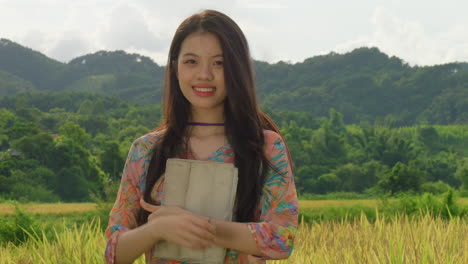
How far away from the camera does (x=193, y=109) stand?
174 cm

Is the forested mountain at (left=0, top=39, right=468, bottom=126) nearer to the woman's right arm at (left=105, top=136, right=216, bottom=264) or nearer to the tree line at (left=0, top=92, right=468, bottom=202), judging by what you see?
the tree line at (left=0, top=92, right=468, bottom=202)

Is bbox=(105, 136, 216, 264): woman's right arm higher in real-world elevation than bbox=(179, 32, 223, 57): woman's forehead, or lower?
lower

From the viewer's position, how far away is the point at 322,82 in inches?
2864

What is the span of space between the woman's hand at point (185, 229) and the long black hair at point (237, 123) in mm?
219

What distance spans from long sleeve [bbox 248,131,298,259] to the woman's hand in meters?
0.15

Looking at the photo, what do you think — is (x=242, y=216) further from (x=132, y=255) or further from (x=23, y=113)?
(x=23, y=113)

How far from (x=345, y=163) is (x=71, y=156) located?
1728 cm

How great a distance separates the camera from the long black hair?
159 centimetres

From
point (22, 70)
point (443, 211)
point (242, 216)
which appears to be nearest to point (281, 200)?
point (242, 216)

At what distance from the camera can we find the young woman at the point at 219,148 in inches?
60.2

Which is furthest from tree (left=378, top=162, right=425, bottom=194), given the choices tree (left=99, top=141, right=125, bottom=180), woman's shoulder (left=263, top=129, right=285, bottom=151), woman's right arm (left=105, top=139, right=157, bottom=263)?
woman's right arm (left=105, top=139, right=157, bottom=263)

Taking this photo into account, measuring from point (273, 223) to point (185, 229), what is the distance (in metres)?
0.28

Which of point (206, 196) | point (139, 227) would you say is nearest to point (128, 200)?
point (139, 227)

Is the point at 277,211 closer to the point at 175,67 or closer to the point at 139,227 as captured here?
the point at 139,227
